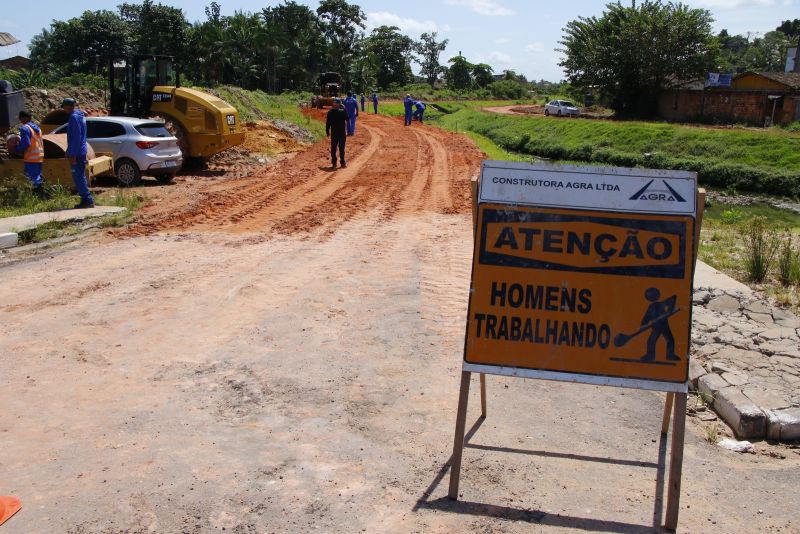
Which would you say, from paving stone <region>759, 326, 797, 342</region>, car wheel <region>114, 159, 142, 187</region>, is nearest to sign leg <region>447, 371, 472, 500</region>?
paving stone <region>759, 326, 797, 342</region>

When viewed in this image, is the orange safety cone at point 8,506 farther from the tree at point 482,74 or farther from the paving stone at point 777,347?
the tree at point 482,74

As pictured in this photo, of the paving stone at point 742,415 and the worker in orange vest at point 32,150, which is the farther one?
the worker in orange vest at point 32,150

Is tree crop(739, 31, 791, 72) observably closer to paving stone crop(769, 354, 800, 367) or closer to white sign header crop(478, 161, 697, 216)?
paving stone crop(769, 354, 800, 367)

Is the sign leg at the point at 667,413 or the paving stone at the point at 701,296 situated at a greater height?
the paving stone at the point at 701,296

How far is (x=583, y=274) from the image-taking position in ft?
14.1

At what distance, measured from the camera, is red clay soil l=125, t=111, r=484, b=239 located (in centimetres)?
1243

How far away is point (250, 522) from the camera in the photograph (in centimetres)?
394

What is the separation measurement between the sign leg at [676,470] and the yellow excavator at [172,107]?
53.8ft

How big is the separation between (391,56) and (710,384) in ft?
310

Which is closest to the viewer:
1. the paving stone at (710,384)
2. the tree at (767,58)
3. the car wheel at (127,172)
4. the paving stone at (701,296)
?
the paving stone at (710,384)

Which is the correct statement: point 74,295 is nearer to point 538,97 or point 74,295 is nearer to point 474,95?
point 474,95

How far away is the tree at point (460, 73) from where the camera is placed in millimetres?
102062

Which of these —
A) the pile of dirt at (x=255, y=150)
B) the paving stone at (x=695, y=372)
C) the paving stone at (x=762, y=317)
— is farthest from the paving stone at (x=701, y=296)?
the pile of dirt at (x=255, y=150)

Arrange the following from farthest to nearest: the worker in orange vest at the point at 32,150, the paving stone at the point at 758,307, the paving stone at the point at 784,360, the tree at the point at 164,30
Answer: the tree at the point at 164,30 < the worker in orange vest at the point at 32,150 < the paving stone at the point at 758,307 < the paving stone at the point at 784,360
